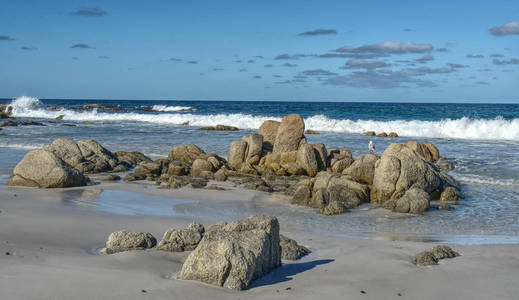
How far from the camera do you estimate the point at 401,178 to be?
12.6 metres

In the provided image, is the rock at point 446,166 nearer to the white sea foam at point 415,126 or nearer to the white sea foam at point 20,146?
the white sea foam at point 415,126

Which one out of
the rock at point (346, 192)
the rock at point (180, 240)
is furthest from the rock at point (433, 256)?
the rock at point (346, 192)

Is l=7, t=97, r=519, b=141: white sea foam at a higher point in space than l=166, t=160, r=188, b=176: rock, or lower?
higher

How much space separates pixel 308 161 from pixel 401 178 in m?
4.43

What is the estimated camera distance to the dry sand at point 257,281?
5188 mm

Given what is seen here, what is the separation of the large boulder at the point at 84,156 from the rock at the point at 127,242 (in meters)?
9.72

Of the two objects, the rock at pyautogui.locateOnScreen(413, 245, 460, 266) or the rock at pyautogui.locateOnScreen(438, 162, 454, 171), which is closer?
the rock at pyautogui.locateOnScreen(413, 245, 460, 266)

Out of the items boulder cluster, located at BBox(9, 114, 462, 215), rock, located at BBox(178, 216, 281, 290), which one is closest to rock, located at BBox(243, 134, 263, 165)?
boulder cluster, located at BBox(9, 114, 462, 215)

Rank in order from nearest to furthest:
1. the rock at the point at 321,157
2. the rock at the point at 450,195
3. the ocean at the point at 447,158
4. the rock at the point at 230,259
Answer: the rock at the point at 230,259, the ocean at the point at 447,158, the rock at the point at 450,195, the rock at the point at 321,157

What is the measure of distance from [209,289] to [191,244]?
1749 mm

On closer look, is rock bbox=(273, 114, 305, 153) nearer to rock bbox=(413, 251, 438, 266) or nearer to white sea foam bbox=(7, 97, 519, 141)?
rock bbox=(413, 251, 438, 266)

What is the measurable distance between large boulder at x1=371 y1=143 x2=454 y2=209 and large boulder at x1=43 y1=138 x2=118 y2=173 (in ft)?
28.6

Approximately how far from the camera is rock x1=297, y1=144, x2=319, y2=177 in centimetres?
1659

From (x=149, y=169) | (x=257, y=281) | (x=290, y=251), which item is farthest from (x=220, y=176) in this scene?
(x=257, y=281)
